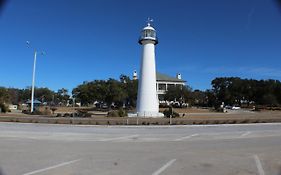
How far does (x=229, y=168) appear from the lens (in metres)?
11.7

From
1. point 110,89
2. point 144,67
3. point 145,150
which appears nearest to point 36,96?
point 110,89

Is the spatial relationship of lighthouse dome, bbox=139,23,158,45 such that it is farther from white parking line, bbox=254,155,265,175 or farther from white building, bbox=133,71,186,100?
white building, bbox=133,71,186,100

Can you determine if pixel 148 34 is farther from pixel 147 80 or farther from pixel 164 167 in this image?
pixel 164 167

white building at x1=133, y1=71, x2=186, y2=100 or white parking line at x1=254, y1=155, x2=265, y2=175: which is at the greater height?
white building at x1=133, y1=71, x2=186, y2=100

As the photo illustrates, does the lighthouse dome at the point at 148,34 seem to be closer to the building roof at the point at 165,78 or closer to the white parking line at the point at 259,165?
the white parking line at the point at 259,165

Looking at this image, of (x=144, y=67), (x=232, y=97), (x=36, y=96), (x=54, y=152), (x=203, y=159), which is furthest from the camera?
(x=36, y=96)

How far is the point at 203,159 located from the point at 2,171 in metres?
6.29

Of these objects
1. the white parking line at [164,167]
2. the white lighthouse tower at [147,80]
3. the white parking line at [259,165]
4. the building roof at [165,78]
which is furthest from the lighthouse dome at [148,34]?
the building roof at [165,78]

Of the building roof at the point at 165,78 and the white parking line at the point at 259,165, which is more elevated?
the building roof at the point at 165,78

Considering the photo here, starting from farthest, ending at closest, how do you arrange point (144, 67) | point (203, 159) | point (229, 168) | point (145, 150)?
1. point (144, 67)
2. point (145, 150)
3. point (203, 159)
4. point (229, 168)

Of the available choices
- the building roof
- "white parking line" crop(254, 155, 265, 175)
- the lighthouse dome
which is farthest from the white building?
"white parking line" crop(254, 155, 265, 175)

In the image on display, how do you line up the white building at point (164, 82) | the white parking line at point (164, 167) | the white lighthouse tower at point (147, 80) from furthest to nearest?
the white building at point (164, 82), the white lighthouse tower at point (147, 80), the white parking line at point (164, 167)

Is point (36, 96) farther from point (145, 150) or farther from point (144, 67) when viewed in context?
point (145, 150)

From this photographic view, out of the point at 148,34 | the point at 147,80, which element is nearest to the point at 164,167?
the point at 147,80
